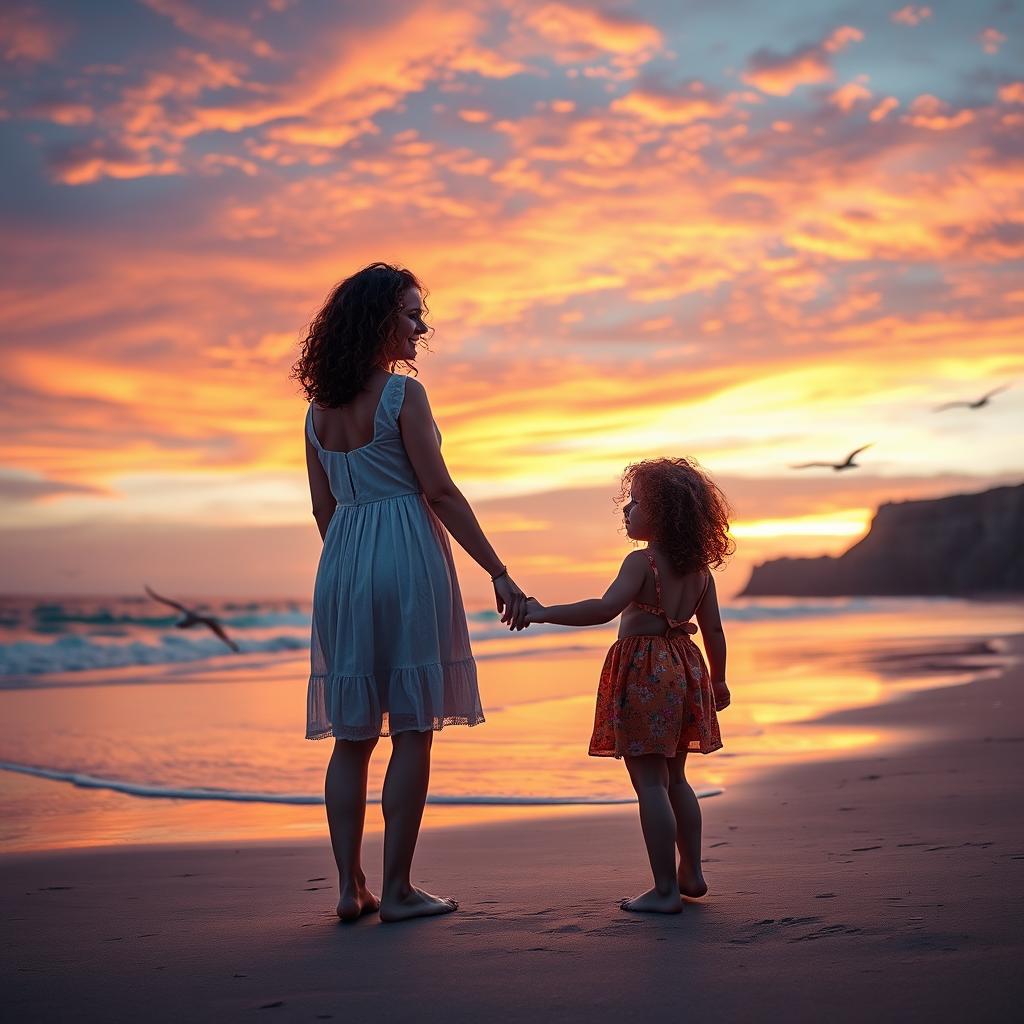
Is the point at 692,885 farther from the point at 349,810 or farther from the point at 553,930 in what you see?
the point at 349,810

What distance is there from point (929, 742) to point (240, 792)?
4.59m

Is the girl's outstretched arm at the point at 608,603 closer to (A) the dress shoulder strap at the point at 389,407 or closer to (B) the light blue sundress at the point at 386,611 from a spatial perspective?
(B) the light blue sundress at the point at 386,611

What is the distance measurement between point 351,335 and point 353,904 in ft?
5.92

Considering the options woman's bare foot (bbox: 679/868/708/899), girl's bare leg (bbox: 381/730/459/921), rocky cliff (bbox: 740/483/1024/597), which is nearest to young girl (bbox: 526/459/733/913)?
woman's bare foot (bbox: 679/868/708/899)

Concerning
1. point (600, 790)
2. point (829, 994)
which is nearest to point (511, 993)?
point (829, 994)

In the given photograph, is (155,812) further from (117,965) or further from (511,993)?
(511,993)

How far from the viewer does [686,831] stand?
3.69 m

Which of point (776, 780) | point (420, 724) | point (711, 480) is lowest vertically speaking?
point (776, 780)

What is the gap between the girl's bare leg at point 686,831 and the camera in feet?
11.9

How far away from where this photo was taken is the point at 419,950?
311 cm

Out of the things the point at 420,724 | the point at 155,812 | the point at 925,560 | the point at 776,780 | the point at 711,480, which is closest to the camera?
the point at 420,724

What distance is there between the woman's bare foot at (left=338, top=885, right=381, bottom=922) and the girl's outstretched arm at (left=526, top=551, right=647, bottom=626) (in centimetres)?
102

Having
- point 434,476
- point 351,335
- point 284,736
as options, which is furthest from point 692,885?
point 284,736

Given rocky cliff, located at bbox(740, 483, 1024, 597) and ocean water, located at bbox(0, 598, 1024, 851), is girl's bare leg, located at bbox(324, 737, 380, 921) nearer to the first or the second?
ocean water, located at bbox(0, 598, 1024, 851)
